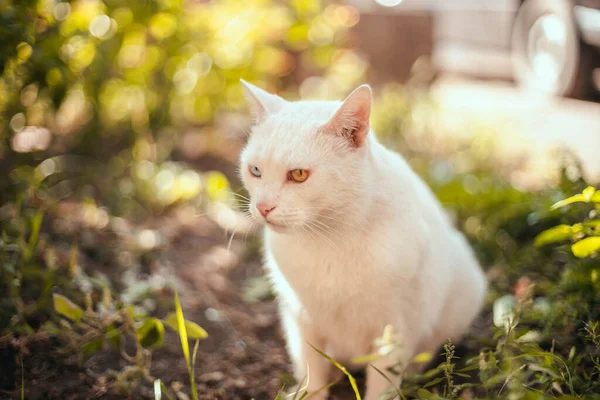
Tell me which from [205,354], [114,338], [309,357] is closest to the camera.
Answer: [114,338]

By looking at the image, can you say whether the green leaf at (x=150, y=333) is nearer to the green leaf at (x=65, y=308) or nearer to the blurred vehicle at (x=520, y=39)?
the green leaf at (x=65, y=308)

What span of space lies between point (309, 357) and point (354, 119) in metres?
1.00

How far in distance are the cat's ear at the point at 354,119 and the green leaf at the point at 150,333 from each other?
3.21 feet

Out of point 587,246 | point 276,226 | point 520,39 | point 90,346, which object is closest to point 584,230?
point 587,246

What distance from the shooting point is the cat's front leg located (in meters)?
2.17

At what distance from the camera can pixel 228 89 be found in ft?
14.5

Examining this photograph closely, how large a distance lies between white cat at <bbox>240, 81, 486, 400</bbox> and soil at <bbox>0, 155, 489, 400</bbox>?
1.29 feet

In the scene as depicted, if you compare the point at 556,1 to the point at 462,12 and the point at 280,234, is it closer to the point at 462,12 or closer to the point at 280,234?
the point at 462,12

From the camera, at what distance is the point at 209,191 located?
12.1 ft

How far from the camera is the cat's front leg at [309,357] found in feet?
7.13

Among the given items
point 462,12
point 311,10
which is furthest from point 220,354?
point 462,12

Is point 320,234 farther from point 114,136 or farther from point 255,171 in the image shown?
point 114,136

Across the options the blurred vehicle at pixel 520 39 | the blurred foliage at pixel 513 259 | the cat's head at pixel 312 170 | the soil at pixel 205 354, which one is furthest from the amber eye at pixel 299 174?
the blurred vehicle at pixel 520 39

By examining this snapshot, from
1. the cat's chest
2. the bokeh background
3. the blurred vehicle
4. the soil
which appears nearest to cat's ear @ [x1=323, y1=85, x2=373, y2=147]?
the cat's chest
